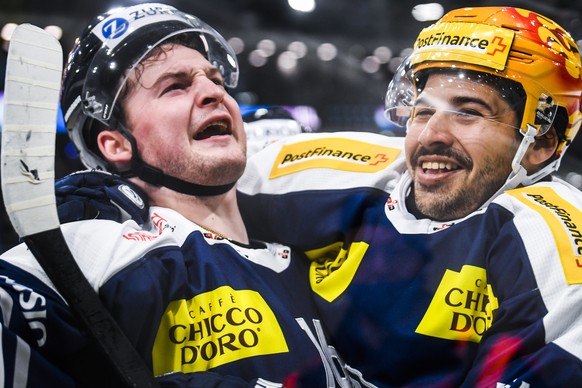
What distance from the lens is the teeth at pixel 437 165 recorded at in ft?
3.91

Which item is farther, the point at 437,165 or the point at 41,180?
the point at 437,165

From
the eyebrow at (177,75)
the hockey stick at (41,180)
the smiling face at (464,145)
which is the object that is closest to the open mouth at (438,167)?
the smiling face at (464,145)

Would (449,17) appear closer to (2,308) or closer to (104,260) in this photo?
(104,260)

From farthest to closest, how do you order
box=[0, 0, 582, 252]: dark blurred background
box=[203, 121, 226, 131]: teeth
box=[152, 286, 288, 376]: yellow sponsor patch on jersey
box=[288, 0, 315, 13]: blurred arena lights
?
box=[288, 0, 315, 13]: blurred arena lights < box=[0, 0, 582, 252]: dark blurred background < box=[203, 121, 226, 131]: teeth < box=[152, 286, 288, 376]: yellow sponsor patch on jersey

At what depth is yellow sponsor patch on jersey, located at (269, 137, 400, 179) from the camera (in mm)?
1415

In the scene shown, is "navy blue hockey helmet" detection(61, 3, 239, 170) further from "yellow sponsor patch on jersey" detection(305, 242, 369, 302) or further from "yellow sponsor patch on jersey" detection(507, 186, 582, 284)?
"yellow sponsor patch on jersey" detection(507, 186, 582, 284)

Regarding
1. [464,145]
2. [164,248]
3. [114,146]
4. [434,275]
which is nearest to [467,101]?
[464,145]

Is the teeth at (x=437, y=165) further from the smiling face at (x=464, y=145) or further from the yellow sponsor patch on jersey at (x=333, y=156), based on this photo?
the yellow sponsor patch on jersey at (x=333, y=156)

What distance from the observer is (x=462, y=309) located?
1.13 meters

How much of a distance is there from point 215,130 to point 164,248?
0.32 m

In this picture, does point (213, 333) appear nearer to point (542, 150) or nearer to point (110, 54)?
point (110, 54)

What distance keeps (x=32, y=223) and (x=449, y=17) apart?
0.86 meters

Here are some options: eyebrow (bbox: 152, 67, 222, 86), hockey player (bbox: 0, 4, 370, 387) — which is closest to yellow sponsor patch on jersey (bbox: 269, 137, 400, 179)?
hockey player (bbox: 0, 4, 370, 387)

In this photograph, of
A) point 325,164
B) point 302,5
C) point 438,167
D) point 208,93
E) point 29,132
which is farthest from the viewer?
point 302,5
